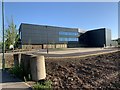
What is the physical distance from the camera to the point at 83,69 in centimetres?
1535

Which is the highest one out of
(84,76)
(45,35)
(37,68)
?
(45,35)

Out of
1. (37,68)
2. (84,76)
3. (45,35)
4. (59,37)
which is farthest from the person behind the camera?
(59,37)

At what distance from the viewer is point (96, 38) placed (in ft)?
292

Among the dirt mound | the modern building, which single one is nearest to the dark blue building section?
the modern building

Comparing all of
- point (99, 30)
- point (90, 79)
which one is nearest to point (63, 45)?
point (99, 30)

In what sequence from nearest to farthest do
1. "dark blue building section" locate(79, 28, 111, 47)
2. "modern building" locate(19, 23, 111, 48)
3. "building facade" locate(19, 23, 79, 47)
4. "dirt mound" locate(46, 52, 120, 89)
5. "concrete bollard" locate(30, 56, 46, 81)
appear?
"concrete bollard" locate(30, 56, 46, 81) < "dirt mound" locate(46, 52, 120, 89) < "building facade" locate(19, 23, 79, 47) < "modern building" locate(19, 23, 111, 48) < "dark blue building section" locate(79, 28, 111, 47)

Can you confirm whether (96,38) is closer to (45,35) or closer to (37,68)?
(45,35)

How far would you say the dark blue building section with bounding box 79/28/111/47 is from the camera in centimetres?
8319

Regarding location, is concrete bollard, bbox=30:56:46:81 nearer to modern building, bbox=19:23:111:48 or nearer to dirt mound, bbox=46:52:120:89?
dirt mound, bbox=46:52:120:89

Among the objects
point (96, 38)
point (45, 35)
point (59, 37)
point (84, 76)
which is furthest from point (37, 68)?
point (96, 38)

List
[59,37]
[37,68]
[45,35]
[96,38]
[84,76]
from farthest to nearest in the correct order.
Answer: [96,38] < [59,37] < [45,35] < [84,76] < [37,68]

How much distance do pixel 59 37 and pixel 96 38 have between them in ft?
54.3

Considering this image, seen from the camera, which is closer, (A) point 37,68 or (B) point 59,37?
(A) point 37,68

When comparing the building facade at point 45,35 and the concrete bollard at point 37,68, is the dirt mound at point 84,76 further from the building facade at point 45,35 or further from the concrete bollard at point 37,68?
the building facade at point 45,35
